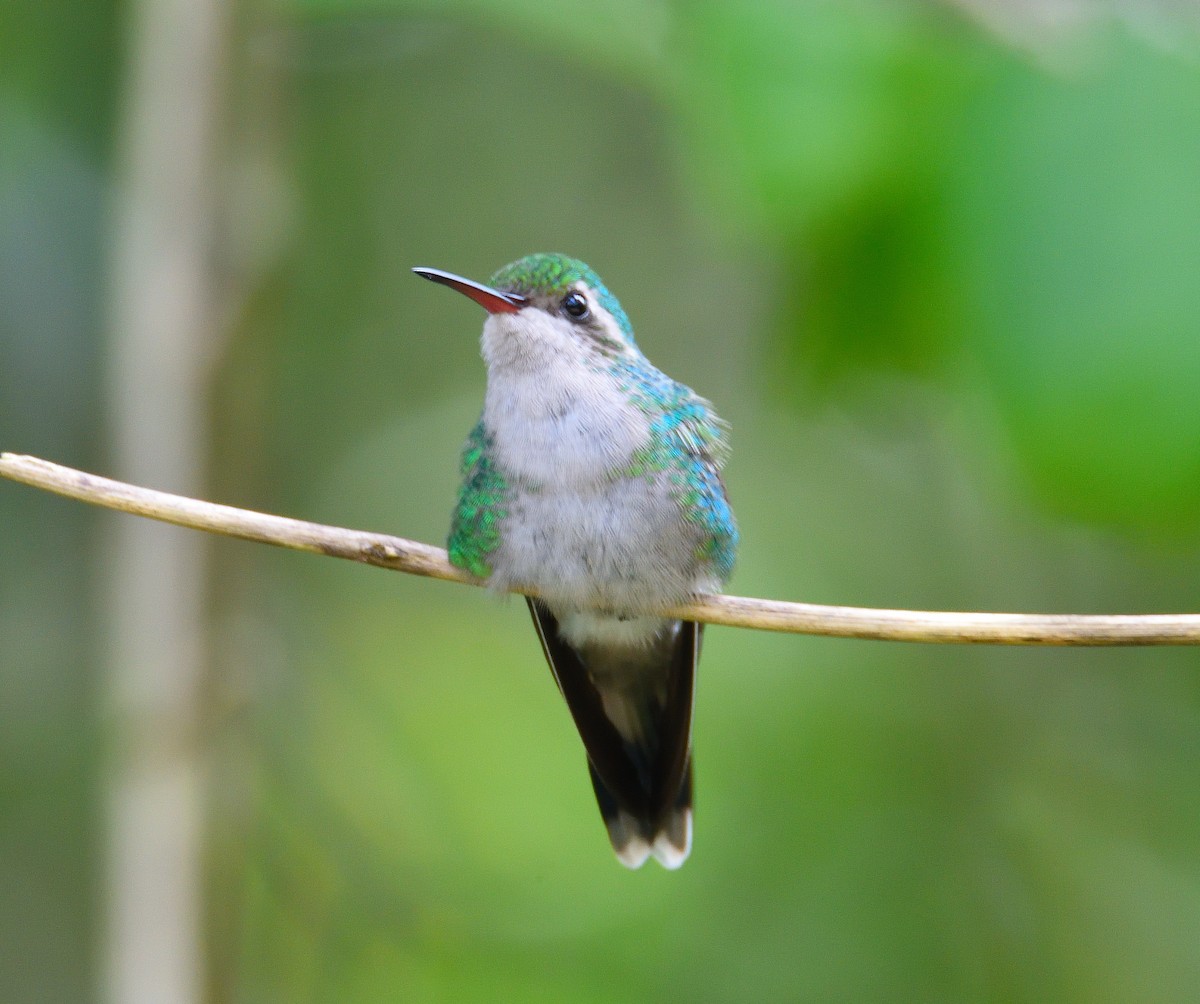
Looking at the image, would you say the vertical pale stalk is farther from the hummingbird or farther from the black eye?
the black eye

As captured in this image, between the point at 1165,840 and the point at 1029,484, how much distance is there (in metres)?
2.88

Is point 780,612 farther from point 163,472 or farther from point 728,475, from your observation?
point 728,475

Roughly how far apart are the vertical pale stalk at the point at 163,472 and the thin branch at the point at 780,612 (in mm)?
955

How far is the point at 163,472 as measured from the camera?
3.19 meters

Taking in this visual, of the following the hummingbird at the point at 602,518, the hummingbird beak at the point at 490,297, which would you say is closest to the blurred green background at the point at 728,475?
the hummingbird at the point at 602,518

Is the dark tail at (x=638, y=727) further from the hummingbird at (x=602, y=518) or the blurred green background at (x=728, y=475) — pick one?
the blurred green background at (x=728, y=475)

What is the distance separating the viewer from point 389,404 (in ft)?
21.5

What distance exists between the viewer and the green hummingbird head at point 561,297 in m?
3.20

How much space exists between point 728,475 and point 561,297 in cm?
273

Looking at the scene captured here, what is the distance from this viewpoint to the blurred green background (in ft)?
8.13

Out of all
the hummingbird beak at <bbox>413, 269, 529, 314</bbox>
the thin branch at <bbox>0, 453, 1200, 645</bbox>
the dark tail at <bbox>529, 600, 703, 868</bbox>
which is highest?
the hummingbird beak at <bbox>413, 269, 529, 314</bbox>

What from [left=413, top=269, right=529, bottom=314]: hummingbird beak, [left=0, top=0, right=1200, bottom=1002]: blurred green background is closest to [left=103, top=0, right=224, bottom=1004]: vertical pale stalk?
[left=0, top=0, right=1200, bottom=1002]: blurred green background

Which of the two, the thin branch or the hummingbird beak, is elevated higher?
the hummingbird beak

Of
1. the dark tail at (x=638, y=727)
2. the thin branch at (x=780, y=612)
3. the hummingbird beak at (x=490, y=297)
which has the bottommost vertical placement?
the dark tail at (x=638, y=727)
